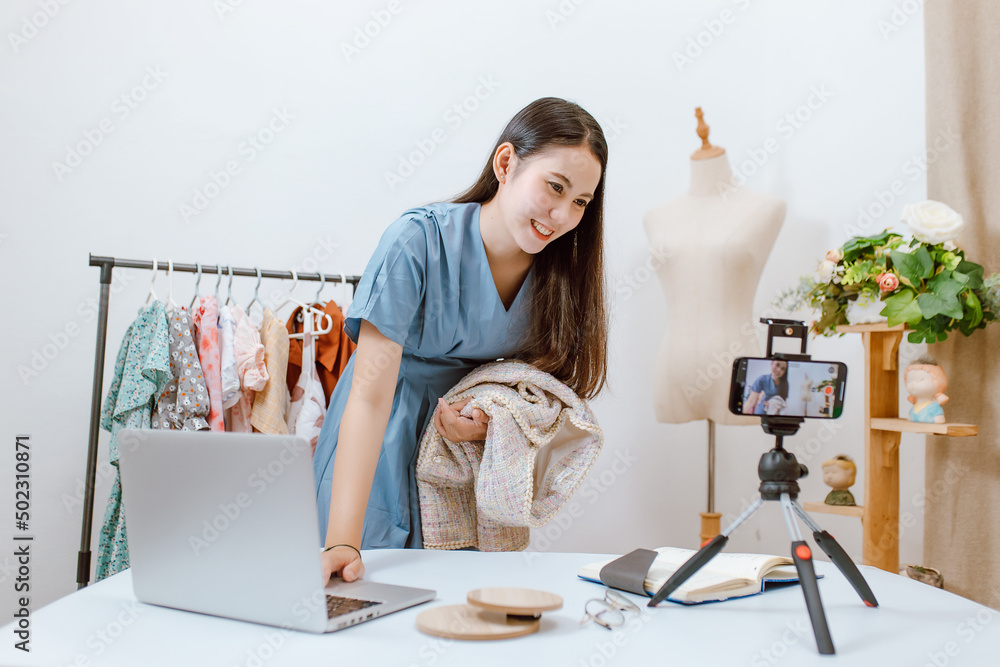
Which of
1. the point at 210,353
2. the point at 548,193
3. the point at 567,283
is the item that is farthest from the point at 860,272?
the point at 210,353

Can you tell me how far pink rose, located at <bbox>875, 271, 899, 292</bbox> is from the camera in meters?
1.78

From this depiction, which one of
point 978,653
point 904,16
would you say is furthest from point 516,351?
point 904,16

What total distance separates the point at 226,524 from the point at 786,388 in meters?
0.57

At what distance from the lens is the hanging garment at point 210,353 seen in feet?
6.00

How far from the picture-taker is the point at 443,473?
1.29 m

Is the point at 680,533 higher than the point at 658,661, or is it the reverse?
the point at 658,661

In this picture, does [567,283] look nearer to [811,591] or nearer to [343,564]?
[343,564]

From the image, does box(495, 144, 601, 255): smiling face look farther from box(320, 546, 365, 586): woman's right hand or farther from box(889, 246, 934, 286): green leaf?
box(889, 246, 934, 286): green leaf

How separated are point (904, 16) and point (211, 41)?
2248 millimetres

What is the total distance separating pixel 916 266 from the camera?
1.76 metres


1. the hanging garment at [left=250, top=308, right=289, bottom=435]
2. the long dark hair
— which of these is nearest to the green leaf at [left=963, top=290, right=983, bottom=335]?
the long dark hair

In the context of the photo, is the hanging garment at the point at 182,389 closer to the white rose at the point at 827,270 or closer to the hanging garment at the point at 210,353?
the hanging garment at the point at 210,353

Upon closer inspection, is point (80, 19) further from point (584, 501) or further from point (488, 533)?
point (584, 501)

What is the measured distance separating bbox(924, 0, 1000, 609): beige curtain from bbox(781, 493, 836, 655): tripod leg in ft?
4.65
